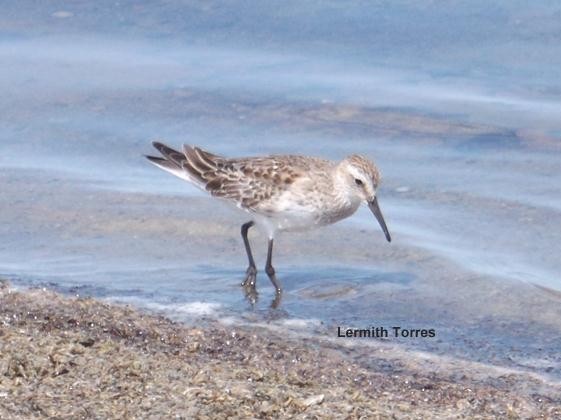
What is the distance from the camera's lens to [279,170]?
8672 mm

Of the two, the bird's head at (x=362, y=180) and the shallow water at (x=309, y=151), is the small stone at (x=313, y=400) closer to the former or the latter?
the shallow water at (x=309, y=151)

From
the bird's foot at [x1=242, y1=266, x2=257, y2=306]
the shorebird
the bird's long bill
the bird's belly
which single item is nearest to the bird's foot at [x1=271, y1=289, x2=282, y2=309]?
the shorebird

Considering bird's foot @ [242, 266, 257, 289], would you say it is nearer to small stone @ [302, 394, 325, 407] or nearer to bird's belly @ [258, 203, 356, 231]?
bird's belly @ [258, 203, 356, 231]

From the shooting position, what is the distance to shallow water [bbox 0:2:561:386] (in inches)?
320

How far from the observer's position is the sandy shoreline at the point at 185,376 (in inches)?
210

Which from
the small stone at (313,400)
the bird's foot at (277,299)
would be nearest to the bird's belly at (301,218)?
the bird's foot at (277,299)

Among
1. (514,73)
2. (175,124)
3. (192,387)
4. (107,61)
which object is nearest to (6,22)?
(107,61)

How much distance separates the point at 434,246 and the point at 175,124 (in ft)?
10.8

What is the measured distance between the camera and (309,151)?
10797 millimetres

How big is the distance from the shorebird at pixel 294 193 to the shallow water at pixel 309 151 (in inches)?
13.2

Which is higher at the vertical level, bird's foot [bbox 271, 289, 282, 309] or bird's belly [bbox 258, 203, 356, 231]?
bird's belly [bbox 258, 203, 356, 231]

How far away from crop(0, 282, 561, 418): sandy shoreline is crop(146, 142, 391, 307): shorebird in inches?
46.8

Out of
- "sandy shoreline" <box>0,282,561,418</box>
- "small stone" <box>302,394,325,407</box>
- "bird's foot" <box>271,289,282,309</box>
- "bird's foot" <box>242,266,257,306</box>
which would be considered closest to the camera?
"sandy shoreline" <box>0,282,561,418</box>

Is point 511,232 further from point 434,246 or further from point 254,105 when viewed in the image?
point 254,105
